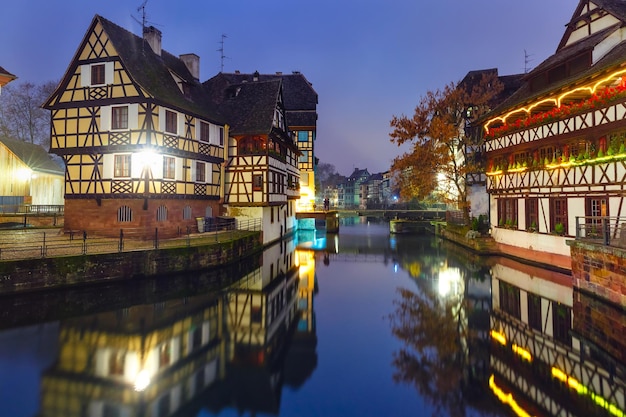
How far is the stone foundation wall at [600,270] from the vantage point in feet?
38.0

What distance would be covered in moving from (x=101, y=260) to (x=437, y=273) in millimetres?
17034

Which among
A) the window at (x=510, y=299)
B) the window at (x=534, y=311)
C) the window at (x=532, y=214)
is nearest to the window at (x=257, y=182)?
the window at (x=510, y=299)

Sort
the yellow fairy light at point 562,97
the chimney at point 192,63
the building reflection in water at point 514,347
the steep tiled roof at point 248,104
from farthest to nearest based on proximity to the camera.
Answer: the chimney at point 192,63, the steep tiled roof at point 248,104, the yellow fairy light at point 562,97, the building reflection in water at point 514,347

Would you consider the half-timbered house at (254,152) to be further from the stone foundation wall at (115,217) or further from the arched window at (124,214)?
the arched window at (124,214)

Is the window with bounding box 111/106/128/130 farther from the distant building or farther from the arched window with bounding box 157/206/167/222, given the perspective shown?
the distant building

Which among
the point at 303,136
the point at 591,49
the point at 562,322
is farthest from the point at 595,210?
the point at 303,136

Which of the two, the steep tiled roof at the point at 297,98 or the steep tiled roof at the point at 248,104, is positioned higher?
the steep tiled roof at the point at 297,98

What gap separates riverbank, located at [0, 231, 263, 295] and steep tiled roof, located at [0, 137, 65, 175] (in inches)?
915

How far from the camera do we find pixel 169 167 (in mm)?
21516

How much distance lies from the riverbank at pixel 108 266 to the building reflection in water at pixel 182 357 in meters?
3.39

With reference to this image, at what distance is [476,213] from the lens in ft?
109

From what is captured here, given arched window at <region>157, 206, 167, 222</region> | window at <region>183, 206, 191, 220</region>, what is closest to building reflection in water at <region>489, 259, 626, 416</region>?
arched window at <region>157, 206, 167, 222</region>

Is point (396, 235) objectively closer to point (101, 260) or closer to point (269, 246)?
point (269, 246)

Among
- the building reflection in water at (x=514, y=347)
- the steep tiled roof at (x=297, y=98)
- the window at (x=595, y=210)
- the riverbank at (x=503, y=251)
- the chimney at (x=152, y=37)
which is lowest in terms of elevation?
the building reflection in water at (x=514, y=347)
